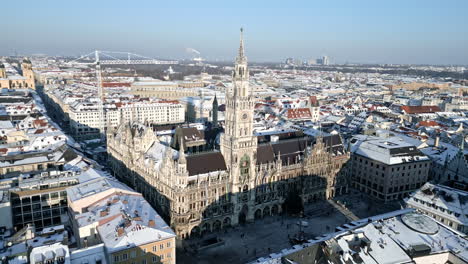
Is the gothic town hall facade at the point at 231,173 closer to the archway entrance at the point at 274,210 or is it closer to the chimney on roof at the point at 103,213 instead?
the archway entrance at the point at 274,210

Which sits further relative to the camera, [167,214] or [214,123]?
[214,123]

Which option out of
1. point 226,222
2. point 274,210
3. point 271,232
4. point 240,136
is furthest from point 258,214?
point 240,136

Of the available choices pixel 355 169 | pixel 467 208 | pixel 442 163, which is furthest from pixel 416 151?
pixel 467 208

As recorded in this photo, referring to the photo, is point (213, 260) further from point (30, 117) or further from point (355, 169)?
point (30, 117)

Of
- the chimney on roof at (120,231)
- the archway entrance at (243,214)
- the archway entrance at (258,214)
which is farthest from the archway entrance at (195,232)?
the chimney on roof at (120,231)

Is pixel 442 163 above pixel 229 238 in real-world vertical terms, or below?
above

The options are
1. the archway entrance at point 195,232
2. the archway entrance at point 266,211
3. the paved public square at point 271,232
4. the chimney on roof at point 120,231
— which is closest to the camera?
the chimney on roof at point 120,231

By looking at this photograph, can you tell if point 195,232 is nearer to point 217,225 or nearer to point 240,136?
point 217,225
